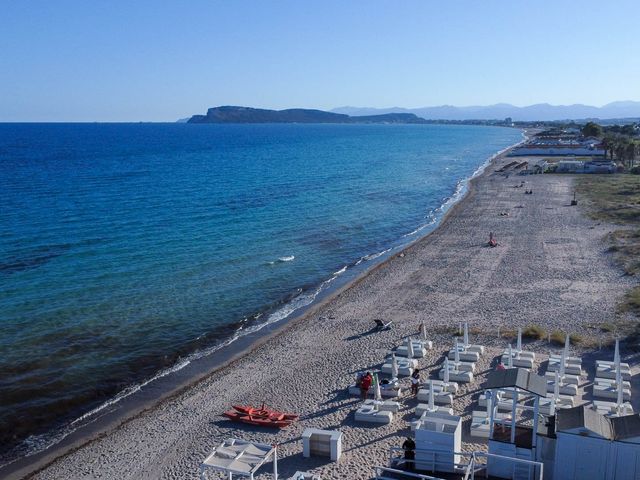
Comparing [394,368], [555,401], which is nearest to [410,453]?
[555,401]

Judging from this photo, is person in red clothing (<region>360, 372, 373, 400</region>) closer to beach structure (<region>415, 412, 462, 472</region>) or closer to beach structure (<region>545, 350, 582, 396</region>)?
beach structure (<region>415, 412, 462, 472</region>)

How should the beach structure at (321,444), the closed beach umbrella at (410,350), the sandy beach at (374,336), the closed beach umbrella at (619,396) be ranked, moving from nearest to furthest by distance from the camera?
the beach structure at (321,444)
the sandy beach at (374,336)
the closed beach umbrella at (619,396)
the closed beach umbrella at (410,350)

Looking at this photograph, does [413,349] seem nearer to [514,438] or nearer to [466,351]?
[466,351]

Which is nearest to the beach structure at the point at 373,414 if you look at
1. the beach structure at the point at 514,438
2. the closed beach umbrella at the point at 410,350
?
the beach structure at the point at 514,438

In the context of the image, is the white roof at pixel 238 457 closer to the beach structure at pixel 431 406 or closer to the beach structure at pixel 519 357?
the beach structure at pixel 431 406

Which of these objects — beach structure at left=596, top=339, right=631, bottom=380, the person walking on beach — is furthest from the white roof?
beach structure at left=596, top=339, right=631, bottom=380

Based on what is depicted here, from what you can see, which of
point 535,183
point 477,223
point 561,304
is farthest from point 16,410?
point 535,183
